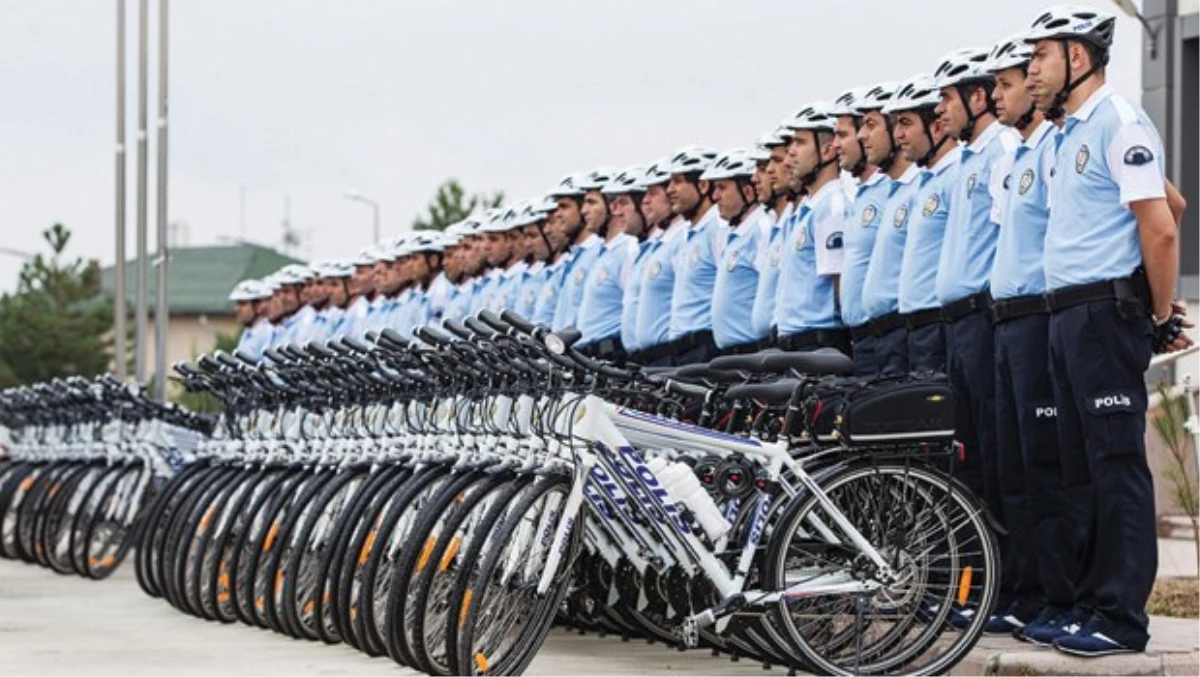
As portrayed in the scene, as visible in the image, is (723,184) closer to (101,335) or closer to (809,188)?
(809,188)

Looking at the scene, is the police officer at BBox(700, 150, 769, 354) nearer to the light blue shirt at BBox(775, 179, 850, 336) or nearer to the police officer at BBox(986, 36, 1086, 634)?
the light blue shirt at BBox(775, 179, 850, 336)

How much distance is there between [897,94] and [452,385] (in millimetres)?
2478

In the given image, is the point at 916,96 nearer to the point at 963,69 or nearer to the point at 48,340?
the point at 963,69

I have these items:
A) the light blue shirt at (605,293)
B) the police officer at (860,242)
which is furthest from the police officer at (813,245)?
the light blue shirt at (605,293)

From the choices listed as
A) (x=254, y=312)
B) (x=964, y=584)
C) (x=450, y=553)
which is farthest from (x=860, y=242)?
A: (x=254, y=312)

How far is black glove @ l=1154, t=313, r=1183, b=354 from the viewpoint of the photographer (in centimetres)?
1039

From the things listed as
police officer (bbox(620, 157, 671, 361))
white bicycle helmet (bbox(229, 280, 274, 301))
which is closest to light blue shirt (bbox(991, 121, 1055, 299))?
police officer (bbox(620, 157, 671, 361))

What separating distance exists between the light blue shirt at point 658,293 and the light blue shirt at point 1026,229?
13.2 ft

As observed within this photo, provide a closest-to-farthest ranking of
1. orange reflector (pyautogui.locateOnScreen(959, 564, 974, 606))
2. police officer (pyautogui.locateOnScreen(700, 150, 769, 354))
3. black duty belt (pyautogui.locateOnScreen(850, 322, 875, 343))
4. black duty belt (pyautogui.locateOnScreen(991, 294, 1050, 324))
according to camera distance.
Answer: orange reflector (pyautogui.locateOnScreen(959, 564, 974, 606))
black duty belt (pyautogui.locateOnScreen(991, 294, 1050, 324))
black duty belt (pyautogui.locateOnScreen(850, 322, 875, 343))
police officer (pyautogui.locateOnScreen(700, 150, 769, 354))

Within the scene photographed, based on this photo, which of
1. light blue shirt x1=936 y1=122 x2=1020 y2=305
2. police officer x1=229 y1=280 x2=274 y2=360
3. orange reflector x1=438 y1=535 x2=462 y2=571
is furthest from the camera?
police officer x1=229 y1=280 x2=274 y2=360

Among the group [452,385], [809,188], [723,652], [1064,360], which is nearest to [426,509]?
[452,385]

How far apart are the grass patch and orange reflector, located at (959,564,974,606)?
2115mm

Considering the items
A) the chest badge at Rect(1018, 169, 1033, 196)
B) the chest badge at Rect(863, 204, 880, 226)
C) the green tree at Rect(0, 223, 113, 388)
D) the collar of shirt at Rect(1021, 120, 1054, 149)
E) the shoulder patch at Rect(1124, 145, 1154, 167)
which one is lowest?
the green tree at Rect(0, 223, 113, 388)

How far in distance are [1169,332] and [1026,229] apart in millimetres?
825
